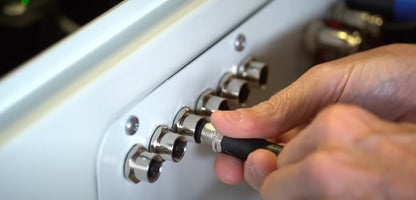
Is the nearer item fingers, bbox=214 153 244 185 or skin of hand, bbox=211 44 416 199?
skin of hand, bbox=211 44 416 199

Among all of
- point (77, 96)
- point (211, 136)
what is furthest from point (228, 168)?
point (77, 96)

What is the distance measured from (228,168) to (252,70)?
8 centimetres

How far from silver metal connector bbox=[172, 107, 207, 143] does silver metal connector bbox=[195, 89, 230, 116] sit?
0.6 inches

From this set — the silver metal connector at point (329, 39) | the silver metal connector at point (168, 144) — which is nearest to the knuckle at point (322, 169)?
the silver metal connector at point (168, 144)

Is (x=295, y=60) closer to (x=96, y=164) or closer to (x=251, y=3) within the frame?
(x=251, y=3)

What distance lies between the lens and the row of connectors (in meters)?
0.36

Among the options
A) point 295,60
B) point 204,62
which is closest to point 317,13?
point 295,60

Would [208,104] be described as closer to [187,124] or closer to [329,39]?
[187,124]

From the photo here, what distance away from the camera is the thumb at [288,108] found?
380mm

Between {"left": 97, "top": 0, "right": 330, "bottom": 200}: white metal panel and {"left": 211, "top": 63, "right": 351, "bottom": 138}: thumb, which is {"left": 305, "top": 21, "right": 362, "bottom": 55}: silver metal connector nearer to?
{"left": 97, "top": 0, "right": 330, "bottom": 200}: white metal panel

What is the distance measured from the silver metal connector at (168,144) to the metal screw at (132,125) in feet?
0.07

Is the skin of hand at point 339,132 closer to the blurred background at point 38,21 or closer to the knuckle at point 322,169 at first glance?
the knuckle at point 322,169

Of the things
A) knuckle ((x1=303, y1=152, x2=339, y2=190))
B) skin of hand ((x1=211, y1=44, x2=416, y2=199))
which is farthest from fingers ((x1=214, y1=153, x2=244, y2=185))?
knuckle ((x1=303, y1=152, x2=339, y2=190))

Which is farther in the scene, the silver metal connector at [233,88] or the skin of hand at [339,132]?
the silver metal connector at [233,88]
